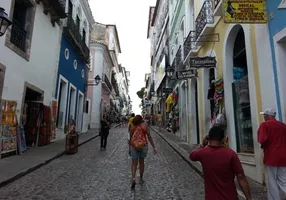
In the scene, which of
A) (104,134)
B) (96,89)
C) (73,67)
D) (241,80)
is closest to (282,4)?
(241,80)

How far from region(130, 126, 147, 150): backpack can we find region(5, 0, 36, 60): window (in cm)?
634

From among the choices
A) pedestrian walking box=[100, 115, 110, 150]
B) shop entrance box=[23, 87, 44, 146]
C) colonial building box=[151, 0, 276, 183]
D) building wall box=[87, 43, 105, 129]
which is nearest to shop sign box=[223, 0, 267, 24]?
colonial building box=[151, 0, 276, 183]

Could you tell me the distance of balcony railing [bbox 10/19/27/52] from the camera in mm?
9575

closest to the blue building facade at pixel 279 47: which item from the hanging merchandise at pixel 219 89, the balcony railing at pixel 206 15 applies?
the hanging merchandise at pixel 219 89

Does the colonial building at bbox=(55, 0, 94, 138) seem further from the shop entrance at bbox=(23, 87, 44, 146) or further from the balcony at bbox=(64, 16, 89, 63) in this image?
the shop entrance at bbox=(23, 87, 44, 146)

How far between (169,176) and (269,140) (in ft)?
10.9

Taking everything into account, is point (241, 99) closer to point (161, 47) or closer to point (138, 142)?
point (138, 142)

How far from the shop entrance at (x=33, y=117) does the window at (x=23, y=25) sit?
2271 millimetres

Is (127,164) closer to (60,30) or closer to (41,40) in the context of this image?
(41,40)

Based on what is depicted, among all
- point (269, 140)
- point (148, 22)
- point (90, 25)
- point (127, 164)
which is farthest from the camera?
point (148, 22)

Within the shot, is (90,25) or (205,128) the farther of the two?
(90,25)

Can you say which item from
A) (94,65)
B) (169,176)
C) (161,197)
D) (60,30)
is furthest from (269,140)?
(94,65)

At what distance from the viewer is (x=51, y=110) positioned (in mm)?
13414

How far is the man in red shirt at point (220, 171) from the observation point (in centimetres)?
245
